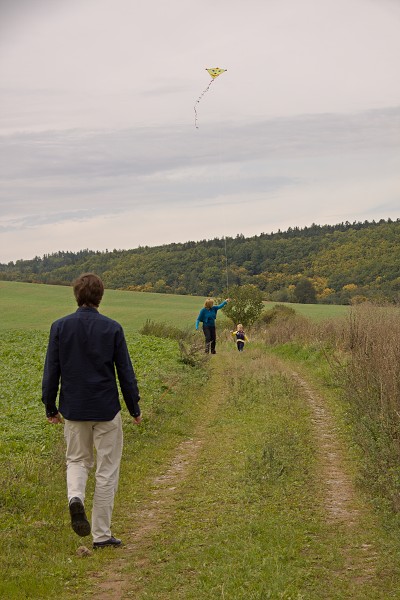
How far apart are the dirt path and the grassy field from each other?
4270cm

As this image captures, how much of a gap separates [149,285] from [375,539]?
87.1m

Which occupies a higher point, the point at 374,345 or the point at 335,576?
the point at 374,345

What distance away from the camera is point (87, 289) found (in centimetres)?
710

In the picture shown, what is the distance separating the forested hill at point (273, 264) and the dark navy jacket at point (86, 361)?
2046 inches

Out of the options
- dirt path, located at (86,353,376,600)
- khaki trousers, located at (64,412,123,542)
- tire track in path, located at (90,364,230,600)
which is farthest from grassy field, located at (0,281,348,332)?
khaki trousers, located at (64,412,123,542)

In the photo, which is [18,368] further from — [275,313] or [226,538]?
[275,313]

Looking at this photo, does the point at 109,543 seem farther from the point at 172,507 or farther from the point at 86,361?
the point at 86,361

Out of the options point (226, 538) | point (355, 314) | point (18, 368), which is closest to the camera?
point (226, 538)

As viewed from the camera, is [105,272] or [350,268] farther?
[105,272]

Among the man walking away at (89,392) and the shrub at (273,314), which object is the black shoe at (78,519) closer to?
the man walking away at (89,392)

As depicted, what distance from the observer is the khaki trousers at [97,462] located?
7051mm

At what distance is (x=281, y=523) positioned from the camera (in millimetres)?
7434

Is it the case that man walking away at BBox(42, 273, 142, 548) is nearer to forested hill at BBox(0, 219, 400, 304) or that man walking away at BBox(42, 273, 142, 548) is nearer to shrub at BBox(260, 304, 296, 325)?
shrub at BBox(260, 304, 296, 325)

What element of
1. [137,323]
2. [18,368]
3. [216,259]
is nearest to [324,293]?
[216,259]
